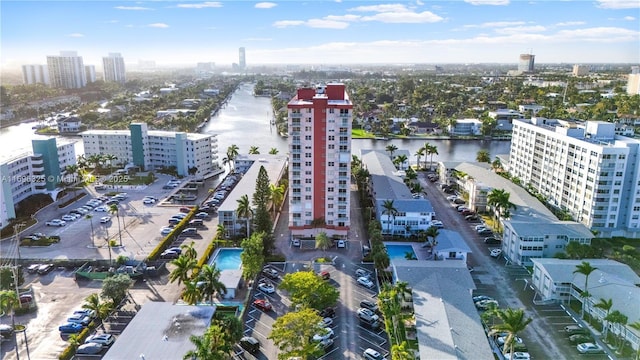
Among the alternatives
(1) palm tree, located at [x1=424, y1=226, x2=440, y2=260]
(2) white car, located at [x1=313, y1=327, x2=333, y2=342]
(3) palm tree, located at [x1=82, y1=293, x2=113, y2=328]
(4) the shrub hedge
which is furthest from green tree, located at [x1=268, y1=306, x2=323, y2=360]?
(4) the shrub hedge

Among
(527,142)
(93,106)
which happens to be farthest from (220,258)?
(93,106)

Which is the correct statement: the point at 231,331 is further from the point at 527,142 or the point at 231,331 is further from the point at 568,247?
the point at 527,142

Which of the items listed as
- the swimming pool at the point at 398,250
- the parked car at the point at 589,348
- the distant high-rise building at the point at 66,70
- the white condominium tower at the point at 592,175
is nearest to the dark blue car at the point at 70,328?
the swimming pool at the point at 398,250

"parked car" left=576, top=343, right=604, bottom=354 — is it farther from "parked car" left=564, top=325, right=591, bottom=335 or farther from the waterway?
the waterway

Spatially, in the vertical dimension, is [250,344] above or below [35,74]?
below

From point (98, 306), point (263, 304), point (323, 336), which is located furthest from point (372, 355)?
point (98, 306)

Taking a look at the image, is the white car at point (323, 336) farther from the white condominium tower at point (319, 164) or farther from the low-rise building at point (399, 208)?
the low-rise building at point (399, 208)

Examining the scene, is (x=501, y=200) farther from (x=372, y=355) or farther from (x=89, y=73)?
(x=89, y=73)
